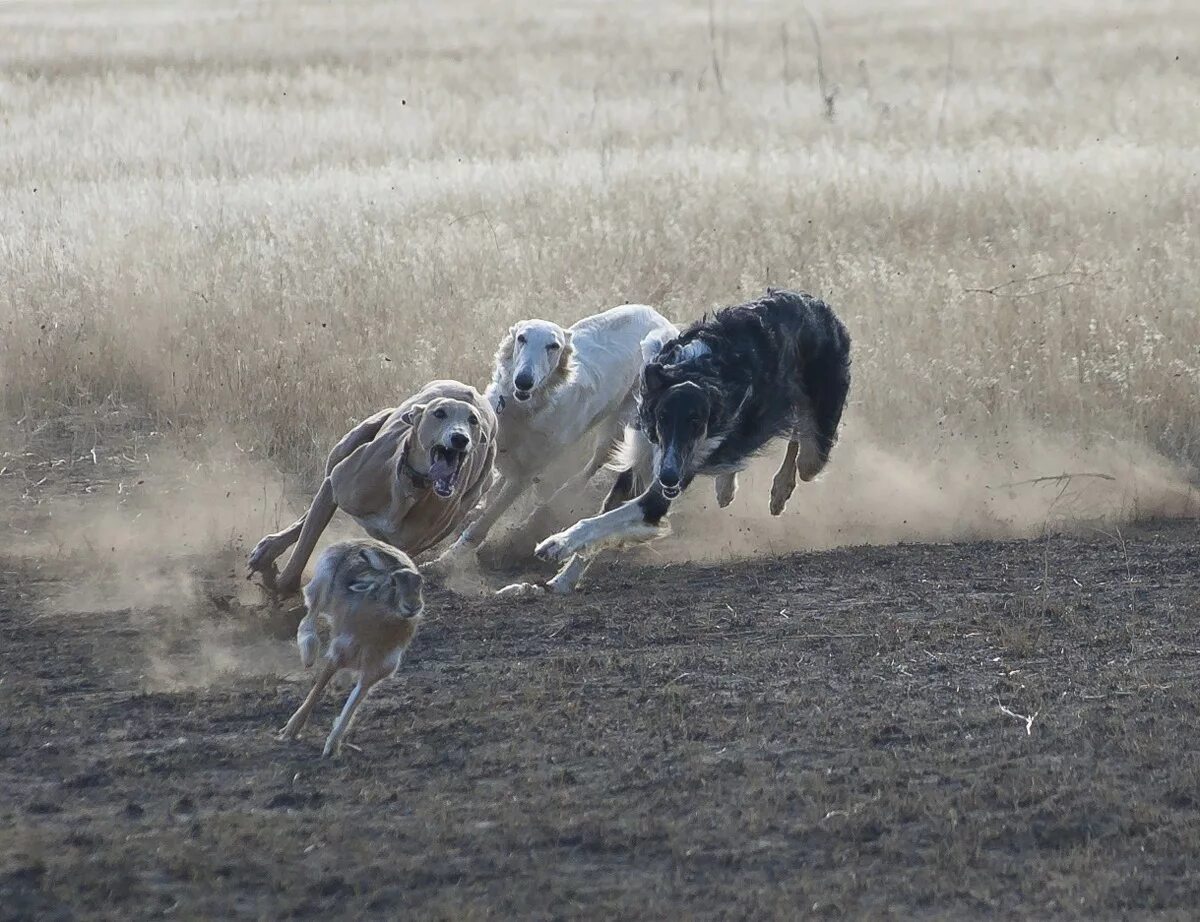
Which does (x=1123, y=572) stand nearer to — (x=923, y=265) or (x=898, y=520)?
(x=898, y=520)

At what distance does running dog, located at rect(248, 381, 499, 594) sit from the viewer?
7.49 m

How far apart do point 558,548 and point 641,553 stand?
132 cm

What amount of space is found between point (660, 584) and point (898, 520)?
2114mm

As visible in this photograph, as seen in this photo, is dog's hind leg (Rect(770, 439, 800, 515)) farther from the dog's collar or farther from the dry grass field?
the dog's collar

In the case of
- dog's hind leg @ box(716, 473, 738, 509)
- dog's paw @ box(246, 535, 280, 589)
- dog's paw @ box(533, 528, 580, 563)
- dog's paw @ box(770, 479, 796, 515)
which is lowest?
dog's paw @ box(770, 479, 796, 515)

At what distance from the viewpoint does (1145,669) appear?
6902 mm

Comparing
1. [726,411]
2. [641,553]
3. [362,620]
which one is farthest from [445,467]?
[641,553]

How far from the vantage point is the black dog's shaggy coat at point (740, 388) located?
338 inches

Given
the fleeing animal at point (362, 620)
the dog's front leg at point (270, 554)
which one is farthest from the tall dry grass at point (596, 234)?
the fleeing animal at point (362, 620)

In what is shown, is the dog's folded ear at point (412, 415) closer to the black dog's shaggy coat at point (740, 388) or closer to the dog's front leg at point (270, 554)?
the dog's front leg at point (270, 554)

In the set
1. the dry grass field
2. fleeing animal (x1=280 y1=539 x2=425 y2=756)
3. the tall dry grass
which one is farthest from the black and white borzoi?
fleeing animal (x1=280 y1=539 x2=425 y2=756)

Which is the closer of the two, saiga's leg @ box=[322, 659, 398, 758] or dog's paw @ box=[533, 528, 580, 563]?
saiga's leg @ box=[322, 659, 398, 758]

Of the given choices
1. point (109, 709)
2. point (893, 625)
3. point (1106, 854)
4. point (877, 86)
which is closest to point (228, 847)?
point (109, 709)

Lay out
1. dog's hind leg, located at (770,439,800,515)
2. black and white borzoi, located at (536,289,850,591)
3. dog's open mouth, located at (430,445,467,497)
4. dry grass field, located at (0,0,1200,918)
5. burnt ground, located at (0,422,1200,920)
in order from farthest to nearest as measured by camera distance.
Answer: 1. dog's hind leg, located at (770,439,800,515)
2. black and white borzoi, located at (536,289,850,591)
3. dog's open mouth, located at (430,445,467,497)
4. dry grass field, located at (0,0,1200,918)
5. burnt ground, located at (0,422,1200,920)
